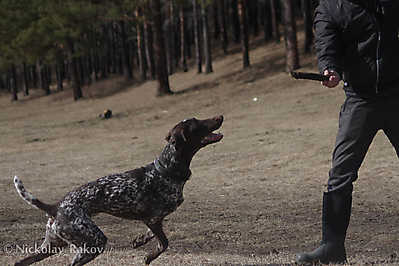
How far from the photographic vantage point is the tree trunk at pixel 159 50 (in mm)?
30234

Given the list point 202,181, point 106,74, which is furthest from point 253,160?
point 106,74

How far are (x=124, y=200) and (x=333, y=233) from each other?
2.01m

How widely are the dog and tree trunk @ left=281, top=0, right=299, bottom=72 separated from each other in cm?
2362

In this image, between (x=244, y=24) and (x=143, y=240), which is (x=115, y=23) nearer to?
(x=244, y=24)

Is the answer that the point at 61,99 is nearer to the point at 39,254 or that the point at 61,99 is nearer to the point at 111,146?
the point at 111,146

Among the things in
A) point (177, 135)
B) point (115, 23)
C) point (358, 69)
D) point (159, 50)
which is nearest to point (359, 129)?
point (358, 69)

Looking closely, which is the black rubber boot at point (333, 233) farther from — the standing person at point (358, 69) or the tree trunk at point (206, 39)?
the tree trunk at point (206, 39)

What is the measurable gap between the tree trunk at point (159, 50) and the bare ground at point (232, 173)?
0.90 m

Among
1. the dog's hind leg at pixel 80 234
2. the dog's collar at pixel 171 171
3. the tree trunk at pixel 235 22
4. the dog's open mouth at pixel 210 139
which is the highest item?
the dog's open mouth at pixel 210 139

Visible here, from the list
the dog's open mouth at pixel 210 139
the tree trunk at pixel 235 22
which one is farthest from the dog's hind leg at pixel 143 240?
the tree trunk at pixel 235 22

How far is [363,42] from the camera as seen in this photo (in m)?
5.30

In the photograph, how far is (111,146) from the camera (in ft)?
62.6

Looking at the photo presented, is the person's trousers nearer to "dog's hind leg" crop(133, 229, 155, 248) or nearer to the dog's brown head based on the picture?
the dog's brown head

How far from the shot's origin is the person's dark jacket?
5223 mm
